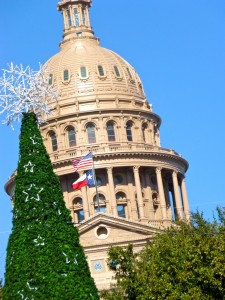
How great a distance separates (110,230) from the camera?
88.8 metres

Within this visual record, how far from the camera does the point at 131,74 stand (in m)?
116

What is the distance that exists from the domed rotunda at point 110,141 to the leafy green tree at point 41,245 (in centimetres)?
6226

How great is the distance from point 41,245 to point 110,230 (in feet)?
162

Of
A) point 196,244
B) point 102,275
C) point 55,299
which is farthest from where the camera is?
point 102,275

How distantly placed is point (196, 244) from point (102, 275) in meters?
34.7

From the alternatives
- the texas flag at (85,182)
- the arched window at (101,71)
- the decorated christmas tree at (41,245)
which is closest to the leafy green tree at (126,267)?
the decorated christmas tree at (41,245)

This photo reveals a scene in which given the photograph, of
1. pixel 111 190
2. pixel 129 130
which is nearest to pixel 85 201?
pixel 111 190

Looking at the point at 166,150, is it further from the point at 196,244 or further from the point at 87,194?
the point at 196,244

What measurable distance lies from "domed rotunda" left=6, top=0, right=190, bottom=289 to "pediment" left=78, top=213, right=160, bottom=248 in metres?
13.7

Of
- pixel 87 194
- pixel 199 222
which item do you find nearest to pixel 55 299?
pixel 199 222

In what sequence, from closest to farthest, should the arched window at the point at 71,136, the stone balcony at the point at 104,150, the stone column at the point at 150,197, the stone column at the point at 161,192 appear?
the stone balcony at the point at 104,150, the stone column at the point at 150,197, the stone column at the point at 161,192, the arched window at the point at 71,136

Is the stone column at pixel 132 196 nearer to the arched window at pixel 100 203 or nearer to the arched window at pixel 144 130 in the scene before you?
the arched window at pixel 100 203

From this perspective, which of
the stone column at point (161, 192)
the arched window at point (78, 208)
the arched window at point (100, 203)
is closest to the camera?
the arched window at point (100, 203)

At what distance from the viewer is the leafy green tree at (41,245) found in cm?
3906
